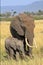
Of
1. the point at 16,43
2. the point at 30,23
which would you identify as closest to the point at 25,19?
the point at 30,23

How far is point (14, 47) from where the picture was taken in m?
8.30

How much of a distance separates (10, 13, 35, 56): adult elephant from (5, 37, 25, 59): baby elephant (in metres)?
0.18

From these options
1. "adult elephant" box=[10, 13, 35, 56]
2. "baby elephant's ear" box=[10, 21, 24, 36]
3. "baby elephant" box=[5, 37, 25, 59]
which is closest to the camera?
"baby elephant" box=[5, 37, 25, 59]

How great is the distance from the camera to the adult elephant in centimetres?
833

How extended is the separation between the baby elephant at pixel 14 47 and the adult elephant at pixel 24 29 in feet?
0.60

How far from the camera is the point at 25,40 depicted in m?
8.30

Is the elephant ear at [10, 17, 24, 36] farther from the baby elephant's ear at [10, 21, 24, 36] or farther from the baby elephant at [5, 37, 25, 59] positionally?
the baby elephant at [5, 37, 25, 59]

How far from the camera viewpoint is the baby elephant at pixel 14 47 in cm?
820

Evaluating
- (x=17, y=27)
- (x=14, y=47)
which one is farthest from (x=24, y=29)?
(x=14, y=47)

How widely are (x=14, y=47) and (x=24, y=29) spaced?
611mm

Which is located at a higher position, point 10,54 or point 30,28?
point 30,28

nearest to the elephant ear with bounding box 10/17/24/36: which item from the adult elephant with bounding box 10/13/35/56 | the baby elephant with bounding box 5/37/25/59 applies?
the adult elephant with bounding box 10/13/35/56

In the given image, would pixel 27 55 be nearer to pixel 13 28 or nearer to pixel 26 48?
pixel 26 48

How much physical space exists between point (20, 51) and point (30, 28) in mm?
703
